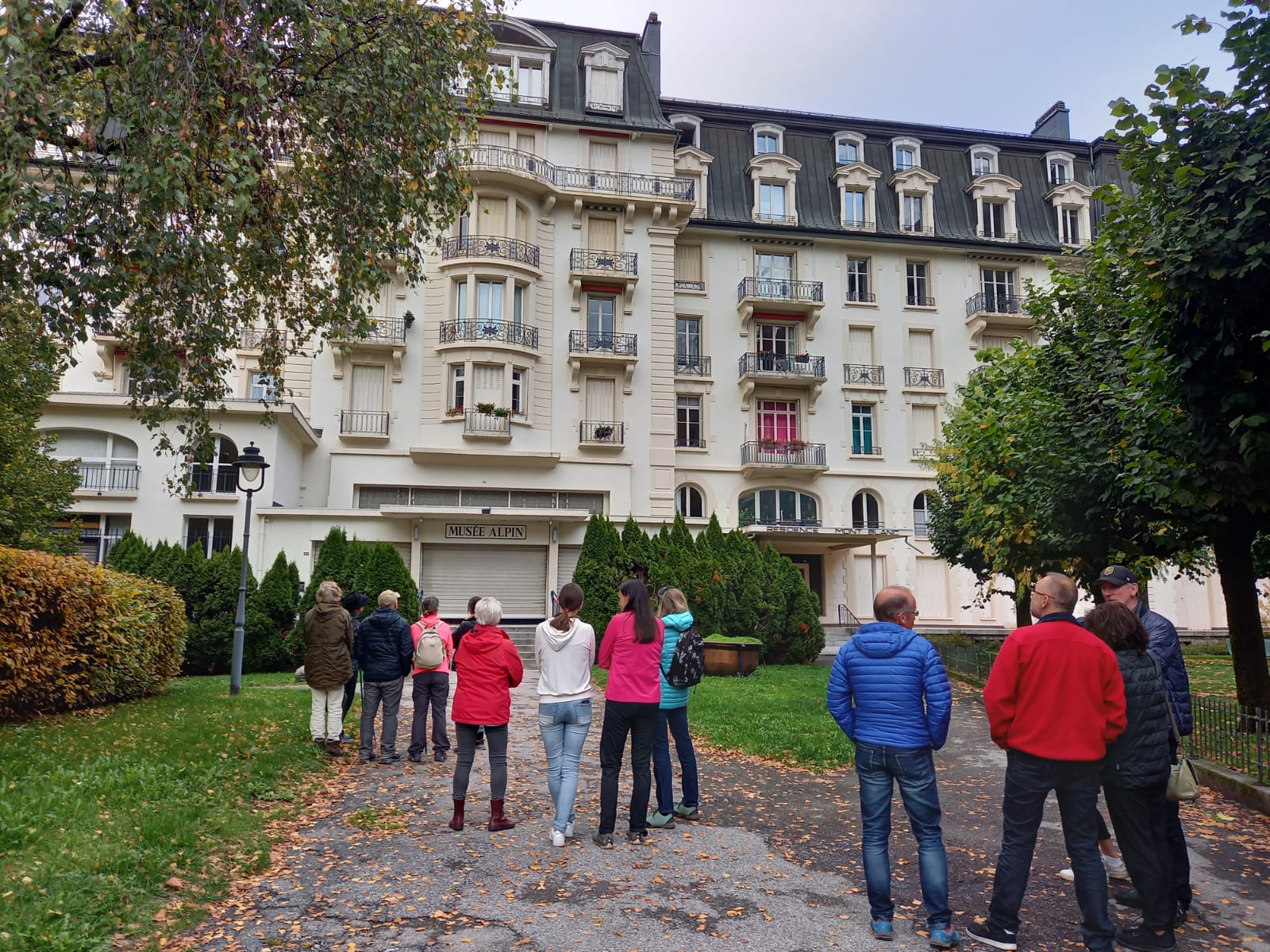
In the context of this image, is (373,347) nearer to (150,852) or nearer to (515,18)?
(515,18)

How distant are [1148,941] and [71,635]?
11.4 metres

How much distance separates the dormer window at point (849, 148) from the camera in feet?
115

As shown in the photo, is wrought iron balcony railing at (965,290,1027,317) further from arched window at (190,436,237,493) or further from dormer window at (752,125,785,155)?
arched window at (190,436,237,493)

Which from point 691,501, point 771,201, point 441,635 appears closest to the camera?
point 441,635

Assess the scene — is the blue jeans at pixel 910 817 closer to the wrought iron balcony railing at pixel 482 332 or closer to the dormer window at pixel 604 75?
the wrought iron balcony railing at pixel 482 332

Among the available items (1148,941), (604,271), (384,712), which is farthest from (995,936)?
(604,271)

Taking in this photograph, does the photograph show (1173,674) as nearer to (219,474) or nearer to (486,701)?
(486,701)

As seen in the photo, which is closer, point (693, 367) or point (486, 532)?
point (486, 532)

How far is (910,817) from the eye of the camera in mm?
4832

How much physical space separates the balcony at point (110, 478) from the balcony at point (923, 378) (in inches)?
1078

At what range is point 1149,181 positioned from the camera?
7.96m

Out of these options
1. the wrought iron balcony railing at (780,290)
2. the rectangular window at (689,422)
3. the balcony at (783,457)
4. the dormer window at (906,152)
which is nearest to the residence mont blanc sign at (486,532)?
the rectangular window at (689,422)

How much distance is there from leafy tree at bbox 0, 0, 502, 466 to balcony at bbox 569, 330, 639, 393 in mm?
17638

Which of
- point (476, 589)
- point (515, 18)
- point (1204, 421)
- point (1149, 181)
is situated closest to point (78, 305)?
point (1149, 181)
